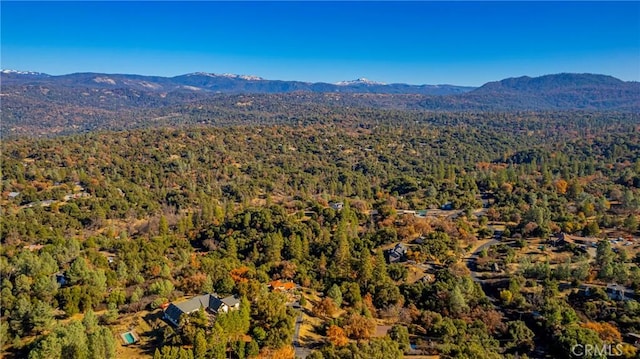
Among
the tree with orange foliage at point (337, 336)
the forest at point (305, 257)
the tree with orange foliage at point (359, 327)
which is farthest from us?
the tree with orange foliage at point (359, 327)

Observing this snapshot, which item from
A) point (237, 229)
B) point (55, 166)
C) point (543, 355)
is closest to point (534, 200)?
point (543, 355)

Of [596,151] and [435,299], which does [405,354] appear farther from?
[596,151]

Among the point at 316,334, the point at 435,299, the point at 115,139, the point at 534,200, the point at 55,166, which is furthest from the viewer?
the point at 115,139

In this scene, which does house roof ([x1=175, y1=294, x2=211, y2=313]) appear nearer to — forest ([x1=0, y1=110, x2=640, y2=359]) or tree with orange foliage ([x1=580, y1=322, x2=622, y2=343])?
forest ([x1=0, y1=110, x2=640, y2=359])

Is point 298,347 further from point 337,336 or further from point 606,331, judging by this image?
point 606,331

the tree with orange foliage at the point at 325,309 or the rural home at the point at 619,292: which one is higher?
the rural home at the point at 619,292

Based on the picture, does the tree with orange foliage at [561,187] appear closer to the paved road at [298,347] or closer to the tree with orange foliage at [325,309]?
the tree with orange foliage at [325,309]

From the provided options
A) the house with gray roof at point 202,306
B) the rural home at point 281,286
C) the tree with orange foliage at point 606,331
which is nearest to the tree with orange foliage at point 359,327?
the house with gray roof at point 202,306
